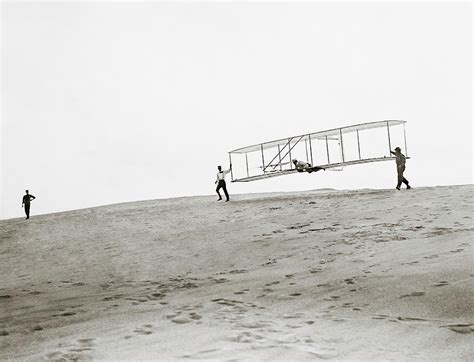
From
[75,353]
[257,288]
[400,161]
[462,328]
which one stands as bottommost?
[462,328]

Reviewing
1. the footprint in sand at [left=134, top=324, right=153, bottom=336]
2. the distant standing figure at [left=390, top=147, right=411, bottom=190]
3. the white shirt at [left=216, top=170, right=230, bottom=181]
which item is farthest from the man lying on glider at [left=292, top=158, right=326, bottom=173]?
the footprint in sand at [left=134, top=324, right=153, bottom=336]

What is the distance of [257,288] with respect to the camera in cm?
770

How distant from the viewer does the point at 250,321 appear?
5.90m

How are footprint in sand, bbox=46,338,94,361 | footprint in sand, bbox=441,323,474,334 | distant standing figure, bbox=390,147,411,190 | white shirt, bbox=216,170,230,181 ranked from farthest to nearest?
white shirt, bbox=216,170,230,181 < distant standing figure, bbox=390,147,411,190 < footprint in sand, bbox=441,323,474,334 < footprint in sand, bbox=46,338,94,361

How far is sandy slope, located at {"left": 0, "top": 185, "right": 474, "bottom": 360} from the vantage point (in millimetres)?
5125

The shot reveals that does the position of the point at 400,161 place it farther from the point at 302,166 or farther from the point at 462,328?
the point at 462,328

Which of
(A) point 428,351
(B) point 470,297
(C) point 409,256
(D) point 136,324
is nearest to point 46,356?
(D) point 136,324

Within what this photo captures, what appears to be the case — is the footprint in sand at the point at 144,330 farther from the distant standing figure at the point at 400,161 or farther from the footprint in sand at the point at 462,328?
the distant standing figure at the point at 400,161

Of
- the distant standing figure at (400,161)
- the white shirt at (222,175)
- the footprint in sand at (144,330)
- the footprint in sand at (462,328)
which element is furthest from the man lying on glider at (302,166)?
the footprint in sand at (144,330)

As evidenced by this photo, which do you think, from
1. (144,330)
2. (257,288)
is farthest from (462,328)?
(144,330)

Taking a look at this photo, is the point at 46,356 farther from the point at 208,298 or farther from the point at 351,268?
the point at 351,268

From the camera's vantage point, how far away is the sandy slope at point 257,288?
5125mm

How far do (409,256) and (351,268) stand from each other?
3.68 feet

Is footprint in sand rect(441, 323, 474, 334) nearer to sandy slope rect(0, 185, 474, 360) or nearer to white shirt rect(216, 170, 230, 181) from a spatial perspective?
sandy slope rect(0, 185, 474, 360)
